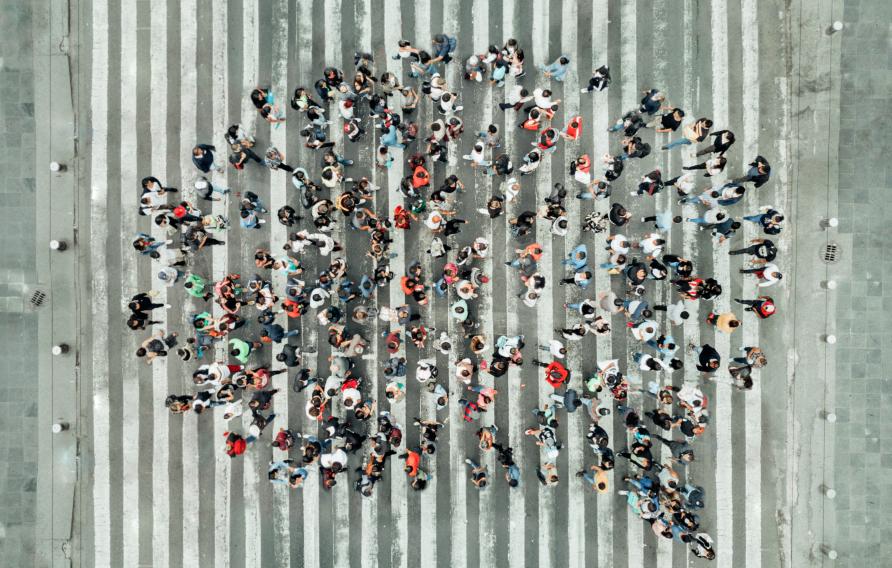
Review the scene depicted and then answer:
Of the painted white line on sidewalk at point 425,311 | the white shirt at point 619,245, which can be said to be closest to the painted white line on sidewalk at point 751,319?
the white shirt at point 619,245

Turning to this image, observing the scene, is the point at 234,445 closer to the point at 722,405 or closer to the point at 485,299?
the point at 485,299

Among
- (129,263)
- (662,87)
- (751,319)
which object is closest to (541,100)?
(662,87)

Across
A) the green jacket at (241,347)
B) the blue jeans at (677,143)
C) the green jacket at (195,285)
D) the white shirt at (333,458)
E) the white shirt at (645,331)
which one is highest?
the blue jeans at (677,143)

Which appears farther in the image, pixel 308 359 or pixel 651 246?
pixel 308 359

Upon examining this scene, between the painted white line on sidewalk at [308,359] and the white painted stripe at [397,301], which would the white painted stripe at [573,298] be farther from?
the painted white line on sidewalk at [308,359]

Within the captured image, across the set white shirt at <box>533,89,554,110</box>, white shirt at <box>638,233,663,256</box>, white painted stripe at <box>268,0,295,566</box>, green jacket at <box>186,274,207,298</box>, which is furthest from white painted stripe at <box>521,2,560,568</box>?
green jacket at <box>186,274,207,298</box>
